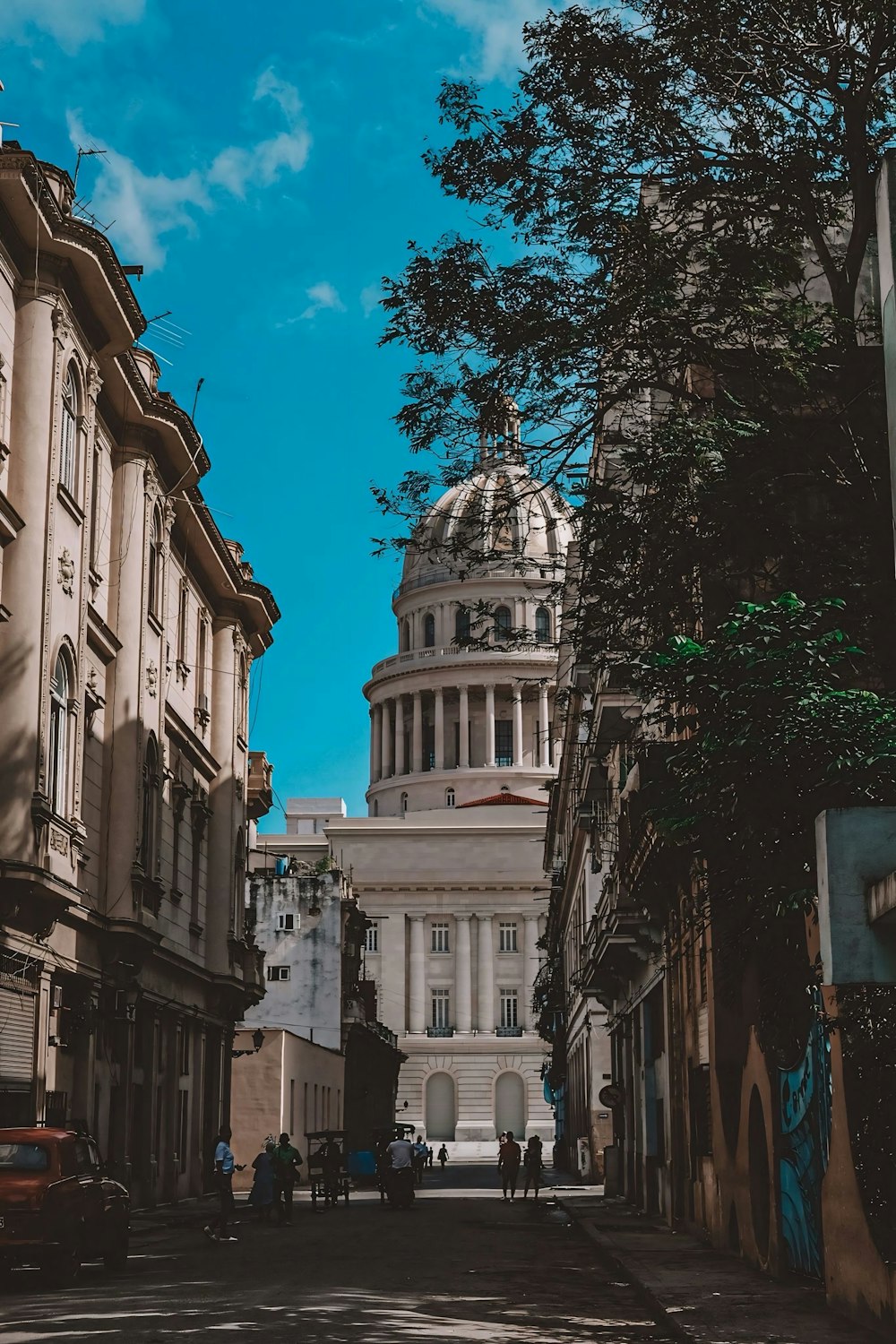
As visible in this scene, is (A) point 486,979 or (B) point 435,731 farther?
(B) point 435,731

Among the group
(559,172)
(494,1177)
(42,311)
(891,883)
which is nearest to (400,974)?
(494,1177)

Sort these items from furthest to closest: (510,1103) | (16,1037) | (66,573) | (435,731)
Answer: (435,731), (510,1103), (66,573), (16,1037)

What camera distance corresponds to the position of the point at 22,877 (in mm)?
22484

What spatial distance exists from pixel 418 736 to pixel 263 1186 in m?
93.3

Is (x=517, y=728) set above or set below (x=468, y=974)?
above

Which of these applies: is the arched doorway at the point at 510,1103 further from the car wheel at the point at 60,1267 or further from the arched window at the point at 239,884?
the car wheel at the point at 60,1267

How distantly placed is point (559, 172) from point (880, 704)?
20.7ft

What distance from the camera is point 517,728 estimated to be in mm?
119625

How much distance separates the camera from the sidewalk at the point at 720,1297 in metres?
12.6

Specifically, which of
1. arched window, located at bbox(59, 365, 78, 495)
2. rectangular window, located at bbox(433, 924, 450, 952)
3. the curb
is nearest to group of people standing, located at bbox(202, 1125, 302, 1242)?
the curb

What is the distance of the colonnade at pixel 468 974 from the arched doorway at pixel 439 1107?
2940mm

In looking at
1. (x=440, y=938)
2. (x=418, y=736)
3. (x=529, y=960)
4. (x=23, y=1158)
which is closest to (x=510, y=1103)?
(x=529, y=960)

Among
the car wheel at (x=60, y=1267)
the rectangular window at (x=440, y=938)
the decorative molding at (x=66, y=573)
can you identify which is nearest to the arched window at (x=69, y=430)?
the decorative molding at (x=66, y=573)

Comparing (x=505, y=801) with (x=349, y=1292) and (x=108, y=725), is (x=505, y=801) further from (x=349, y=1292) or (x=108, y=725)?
(x=349, y=1292)
